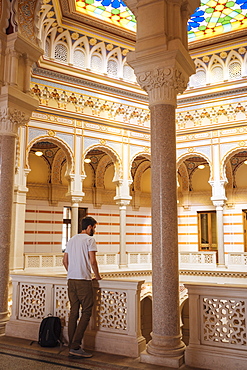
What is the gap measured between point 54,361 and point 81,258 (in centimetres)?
115

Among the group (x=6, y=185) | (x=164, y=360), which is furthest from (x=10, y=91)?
(x=164, y=360)

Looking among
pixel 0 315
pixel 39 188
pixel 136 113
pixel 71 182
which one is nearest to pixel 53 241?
pixel 39 188

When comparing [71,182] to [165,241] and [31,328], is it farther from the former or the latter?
[165,241]

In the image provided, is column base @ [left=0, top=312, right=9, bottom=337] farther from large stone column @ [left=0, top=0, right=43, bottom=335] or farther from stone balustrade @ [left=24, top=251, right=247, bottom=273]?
stone balustrade @ [left=24, top=251, right=247, bottom=273]

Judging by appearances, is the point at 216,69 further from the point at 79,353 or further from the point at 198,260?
the point at 79,353

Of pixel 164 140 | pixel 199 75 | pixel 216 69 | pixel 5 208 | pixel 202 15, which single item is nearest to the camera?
pixel 164 140

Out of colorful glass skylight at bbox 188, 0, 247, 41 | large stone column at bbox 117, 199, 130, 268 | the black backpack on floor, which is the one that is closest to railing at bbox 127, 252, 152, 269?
large stone column at bbox 117, 199, 130, 268

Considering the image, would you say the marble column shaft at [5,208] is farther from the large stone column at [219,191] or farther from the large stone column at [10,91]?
the large stone column at [219,191]

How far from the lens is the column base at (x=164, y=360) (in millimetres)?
4066

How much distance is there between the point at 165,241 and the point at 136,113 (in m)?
11.2

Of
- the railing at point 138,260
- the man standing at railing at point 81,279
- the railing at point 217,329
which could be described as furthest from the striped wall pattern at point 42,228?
the railing at point 217,329

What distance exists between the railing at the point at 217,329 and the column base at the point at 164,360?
130mm

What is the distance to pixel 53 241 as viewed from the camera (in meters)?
15.9

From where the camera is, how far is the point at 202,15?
13094 millimetres
